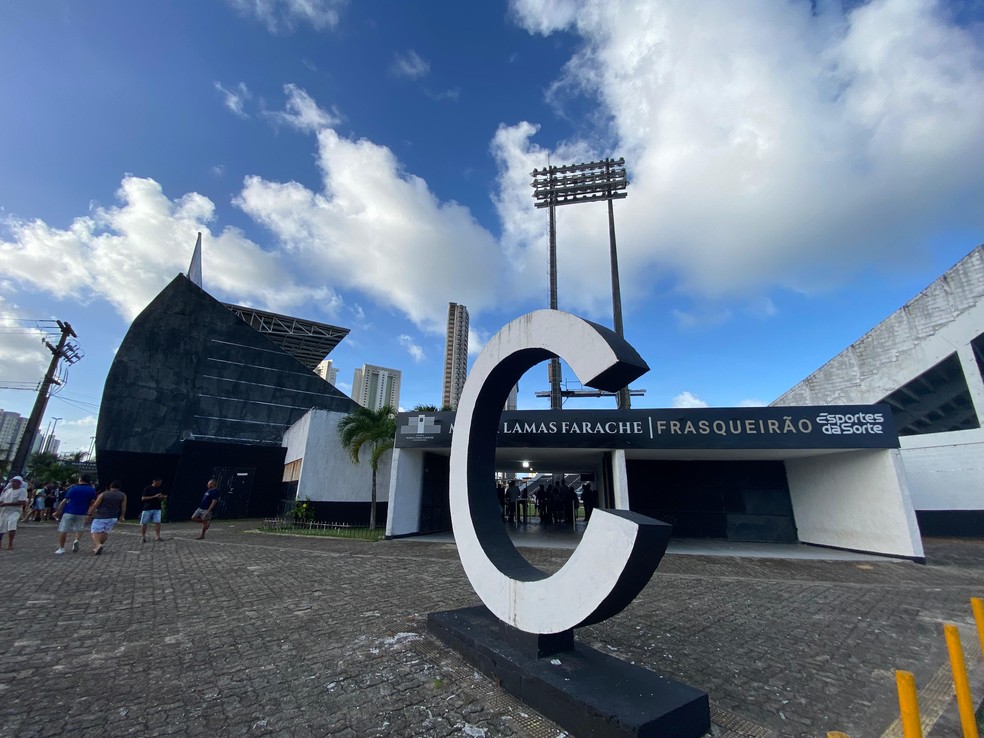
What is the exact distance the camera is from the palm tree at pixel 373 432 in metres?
15.4

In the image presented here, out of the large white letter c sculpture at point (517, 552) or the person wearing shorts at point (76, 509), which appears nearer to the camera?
the large white letter c sculpture at point (517, 552)

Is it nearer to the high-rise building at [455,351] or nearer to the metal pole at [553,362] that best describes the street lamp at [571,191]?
the metal pole at [553,362]

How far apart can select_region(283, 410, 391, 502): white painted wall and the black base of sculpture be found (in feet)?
47.7

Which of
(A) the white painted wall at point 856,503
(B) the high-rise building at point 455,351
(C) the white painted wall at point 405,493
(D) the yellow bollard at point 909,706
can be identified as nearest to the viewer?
Result: (D) the yellow bollard at point 909,706

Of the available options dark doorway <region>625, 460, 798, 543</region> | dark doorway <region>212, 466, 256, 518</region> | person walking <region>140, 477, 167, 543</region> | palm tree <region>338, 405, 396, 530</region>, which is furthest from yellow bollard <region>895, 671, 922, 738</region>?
dark doorway <region>212, 466, 256, 518</region>

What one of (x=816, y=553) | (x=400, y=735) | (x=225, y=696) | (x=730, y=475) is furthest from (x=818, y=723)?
(x=730, y=475)

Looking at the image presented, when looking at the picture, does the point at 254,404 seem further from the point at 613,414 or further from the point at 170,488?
the point at 613,414

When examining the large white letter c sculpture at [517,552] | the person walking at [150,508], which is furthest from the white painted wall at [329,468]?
the large white letter c sculpture at [517,552]

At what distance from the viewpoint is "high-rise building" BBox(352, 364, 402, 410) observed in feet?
270

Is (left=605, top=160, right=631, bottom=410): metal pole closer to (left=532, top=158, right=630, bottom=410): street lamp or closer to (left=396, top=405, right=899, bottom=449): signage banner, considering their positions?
(left=532, top=158, right=630, bottom=410): street lamp


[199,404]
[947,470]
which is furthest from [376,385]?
[947,470]

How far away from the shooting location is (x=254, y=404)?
2514 centimetres

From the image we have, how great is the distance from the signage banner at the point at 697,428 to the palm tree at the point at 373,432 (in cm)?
319

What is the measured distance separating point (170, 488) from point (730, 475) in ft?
77.5
